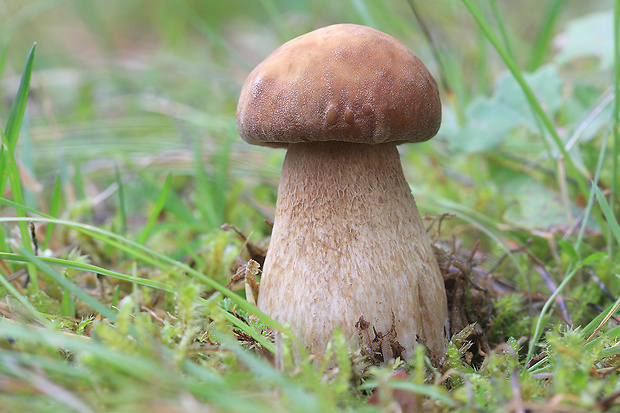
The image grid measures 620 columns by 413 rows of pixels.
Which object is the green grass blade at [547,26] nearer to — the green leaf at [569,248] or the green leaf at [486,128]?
the green leaf at [486,128]

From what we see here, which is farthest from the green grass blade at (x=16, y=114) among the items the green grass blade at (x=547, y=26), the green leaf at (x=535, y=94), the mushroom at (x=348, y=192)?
the green grass blade at (x=547, y=26)

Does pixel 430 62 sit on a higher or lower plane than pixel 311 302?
higher

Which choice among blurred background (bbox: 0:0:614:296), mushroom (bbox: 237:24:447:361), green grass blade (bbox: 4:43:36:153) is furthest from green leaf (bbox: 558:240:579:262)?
green grass blade (bbox: 4:43:36:153)

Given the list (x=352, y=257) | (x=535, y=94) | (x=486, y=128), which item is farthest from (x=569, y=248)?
(x=535, y=94)

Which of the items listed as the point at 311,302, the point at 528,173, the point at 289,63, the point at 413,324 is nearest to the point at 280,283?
the point at 311,302

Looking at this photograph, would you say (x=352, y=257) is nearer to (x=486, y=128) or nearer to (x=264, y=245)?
(x=264, y=245)

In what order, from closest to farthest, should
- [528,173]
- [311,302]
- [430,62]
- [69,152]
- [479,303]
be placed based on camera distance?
[311,302]
[479,303]
[528,173]
[69,152]
[430,62]

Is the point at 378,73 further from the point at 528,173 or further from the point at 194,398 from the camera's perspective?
the point at 528,173
